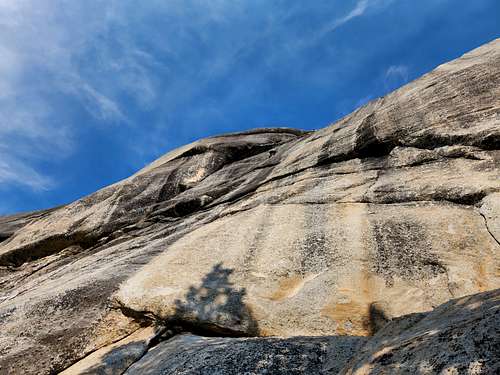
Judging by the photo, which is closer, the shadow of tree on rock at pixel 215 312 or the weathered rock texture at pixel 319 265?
the weathered rock texture at pixel 319 265

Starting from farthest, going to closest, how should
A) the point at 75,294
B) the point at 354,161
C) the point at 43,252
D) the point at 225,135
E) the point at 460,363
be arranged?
the point at 225,135
the point at 43,252
the point at 354,161
the point at 75,294
the point at 460,363

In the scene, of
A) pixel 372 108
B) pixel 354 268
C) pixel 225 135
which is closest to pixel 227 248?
pixel 354 268

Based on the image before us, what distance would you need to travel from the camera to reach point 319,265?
8.76 metres

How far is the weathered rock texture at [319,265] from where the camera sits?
6.42 metres

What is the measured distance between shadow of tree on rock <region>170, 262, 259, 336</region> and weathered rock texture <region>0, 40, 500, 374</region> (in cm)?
3

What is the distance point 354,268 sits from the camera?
27.5 ft

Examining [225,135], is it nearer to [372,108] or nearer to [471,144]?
[372,108]

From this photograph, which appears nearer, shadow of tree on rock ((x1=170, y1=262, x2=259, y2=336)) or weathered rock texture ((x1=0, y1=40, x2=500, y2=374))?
weathered rock texture ((x1=0, y1=40, x2=500, y2=374))

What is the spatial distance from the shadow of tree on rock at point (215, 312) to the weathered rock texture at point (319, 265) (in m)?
0.03

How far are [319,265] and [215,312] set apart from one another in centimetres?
224

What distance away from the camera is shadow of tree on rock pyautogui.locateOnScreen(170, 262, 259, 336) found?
773 centimetres

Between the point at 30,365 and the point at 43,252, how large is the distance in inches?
436

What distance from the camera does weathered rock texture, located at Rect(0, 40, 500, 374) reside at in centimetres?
642

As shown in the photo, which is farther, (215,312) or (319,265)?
(319,265)
